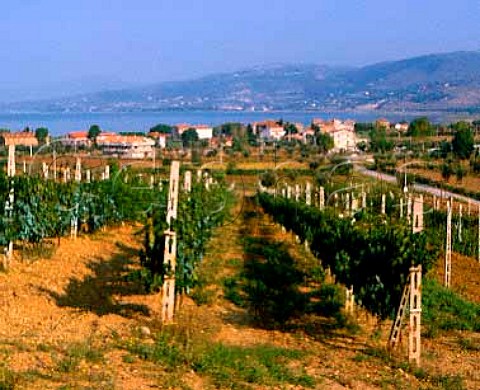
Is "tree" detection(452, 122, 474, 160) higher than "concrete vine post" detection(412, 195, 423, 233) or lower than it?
higher

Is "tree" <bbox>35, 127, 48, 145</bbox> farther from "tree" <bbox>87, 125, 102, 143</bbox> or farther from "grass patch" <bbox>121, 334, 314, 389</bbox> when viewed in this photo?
"grass patch" <bbox>121, 334, 314, 389</bbox>

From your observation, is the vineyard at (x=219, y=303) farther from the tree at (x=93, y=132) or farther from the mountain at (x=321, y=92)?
the mountain at (x=321, y=92)

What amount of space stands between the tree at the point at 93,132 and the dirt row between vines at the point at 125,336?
30.2 metres

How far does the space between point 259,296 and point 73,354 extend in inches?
210

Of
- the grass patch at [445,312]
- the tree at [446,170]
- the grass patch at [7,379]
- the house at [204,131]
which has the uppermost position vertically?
the house at [204,131]

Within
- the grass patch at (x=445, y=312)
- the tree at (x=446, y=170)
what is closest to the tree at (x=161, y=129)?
the tree at (x=446, y=170)

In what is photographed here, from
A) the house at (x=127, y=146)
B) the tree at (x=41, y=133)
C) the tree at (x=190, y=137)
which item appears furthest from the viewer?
the tree at (x=190, y=137)

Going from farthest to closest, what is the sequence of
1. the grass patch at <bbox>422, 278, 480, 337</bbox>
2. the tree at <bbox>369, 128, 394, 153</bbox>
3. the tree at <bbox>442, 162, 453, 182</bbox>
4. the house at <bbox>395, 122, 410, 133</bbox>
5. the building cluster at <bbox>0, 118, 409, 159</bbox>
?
the house at <bbox>395, 122, 410, 133</bbox> → the building cluster at <bbox>0, 118, 409, 159</bbox> → the tree at <bbox>369, 128, 394, 153</bbox> → the tree at <bbox>442, 162, 453, 182</bbox> → the grass patch at <bbox>422, 278, 480, 337</bbox>

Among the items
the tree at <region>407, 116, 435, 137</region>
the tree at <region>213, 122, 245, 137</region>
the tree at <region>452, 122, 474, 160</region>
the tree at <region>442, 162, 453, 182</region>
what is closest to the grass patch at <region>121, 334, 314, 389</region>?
the tree at <region>442, 162, 453, 182</region>

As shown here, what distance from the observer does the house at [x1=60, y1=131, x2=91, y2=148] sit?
1598 inches

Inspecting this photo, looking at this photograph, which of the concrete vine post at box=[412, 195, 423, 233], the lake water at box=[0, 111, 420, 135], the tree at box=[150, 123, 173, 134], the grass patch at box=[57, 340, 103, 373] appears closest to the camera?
the grass patch at box=[57, 340, 103, 373]

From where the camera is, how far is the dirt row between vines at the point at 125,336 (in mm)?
7789

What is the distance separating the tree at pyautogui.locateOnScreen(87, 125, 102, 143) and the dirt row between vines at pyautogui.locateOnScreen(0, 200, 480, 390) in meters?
30.2

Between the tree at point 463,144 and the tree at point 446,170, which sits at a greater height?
the tree at point 463,144
